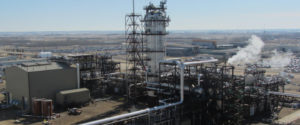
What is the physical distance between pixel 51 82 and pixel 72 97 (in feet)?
9.26

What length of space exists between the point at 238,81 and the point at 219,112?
628 cm

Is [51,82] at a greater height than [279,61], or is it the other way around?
[51,82]

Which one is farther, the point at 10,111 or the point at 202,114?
the point at 10,111

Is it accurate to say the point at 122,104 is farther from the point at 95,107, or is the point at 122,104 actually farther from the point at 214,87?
the point at 214,87

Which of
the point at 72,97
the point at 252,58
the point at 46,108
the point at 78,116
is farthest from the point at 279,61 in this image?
the point at 46,108

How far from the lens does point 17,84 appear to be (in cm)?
2988

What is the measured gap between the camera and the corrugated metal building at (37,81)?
2875 centimetres

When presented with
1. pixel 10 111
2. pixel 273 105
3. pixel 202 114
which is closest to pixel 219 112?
pixel 202 114

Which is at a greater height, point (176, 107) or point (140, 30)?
point (140, 30)

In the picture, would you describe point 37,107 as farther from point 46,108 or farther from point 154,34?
point 154,34

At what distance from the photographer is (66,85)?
31703 millimetres

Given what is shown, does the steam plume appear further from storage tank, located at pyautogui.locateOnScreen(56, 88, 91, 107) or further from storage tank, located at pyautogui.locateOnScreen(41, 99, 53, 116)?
storage tank, located at pyautogui.locateOnScreen(41, 99, 53, 116)

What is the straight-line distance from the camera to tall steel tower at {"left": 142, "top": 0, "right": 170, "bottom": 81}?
32.1 m

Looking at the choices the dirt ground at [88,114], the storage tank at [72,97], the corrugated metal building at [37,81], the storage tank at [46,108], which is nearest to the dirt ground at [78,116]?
the dirt ground at [88,114]
